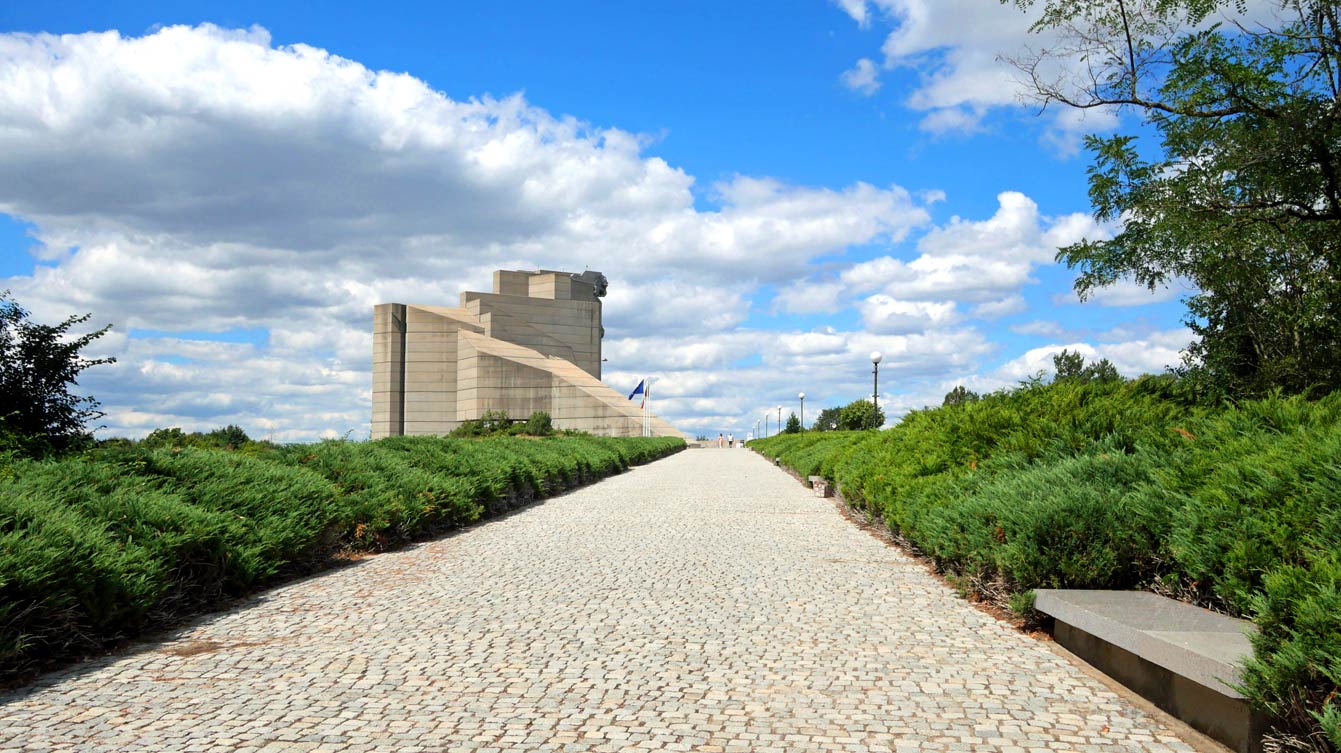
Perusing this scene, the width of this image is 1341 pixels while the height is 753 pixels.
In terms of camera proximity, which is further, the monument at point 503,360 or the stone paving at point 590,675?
the monument at point 503,360

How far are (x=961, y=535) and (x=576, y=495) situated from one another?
1152 centimetres

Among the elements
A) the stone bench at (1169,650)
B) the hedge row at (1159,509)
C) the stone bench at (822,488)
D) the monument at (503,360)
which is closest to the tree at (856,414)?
the monument at (503,360)

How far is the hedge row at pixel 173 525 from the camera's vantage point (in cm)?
488

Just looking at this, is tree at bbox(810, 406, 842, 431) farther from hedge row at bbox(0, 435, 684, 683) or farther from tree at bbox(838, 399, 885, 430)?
hedge row at bbox(0, 435, 684, 683)

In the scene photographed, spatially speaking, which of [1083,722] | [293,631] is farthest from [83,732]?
[1083,722]

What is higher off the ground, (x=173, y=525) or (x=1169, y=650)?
(x=173, y=525)

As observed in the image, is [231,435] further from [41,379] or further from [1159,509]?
[1159,509]

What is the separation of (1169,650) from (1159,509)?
1.75 m

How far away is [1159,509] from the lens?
5.49 m

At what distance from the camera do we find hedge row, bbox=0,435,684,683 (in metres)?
4.88

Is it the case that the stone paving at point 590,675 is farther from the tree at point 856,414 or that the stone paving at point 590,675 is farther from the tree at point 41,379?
the tree at point 856,414

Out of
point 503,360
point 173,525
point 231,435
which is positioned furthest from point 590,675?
point 503,360

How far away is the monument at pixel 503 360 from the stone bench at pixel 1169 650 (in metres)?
55.4

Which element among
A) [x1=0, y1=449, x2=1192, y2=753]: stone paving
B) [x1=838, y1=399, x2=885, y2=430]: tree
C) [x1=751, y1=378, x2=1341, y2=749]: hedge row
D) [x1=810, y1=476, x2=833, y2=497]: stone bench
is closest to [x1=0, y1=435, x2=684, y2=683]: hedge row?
[x1=0, y1=449, x2=1192, y2=753]: stone paving
